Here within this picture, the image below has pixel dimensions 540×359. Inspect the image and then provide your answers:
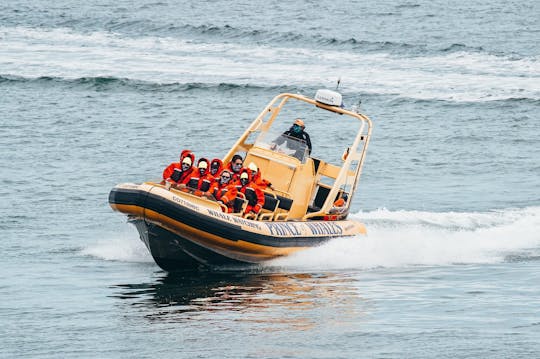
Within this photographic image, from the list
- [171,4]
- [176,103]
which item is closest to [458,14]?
[171,4]

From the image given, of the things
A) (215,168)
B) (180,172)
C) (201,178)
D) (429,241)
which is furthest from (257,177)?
(429,241)

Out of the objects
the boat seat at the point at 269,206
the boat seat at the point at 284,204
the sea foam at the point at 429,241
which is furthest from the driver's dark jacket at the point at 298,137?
the sea foam at the point at 429,241

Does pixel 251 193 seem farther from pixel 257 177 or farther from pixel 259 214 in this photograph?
pixel 259 214

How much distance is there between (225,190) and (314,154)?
10450 mm

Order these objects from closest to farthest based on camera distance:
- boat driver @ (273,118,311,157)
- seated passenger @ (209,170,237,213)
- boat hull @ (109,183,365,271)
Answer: boat hull @ (109,183,365,271)
seated passenger @ (209,170,237,213)
boat driver @ (273,118,311,157)

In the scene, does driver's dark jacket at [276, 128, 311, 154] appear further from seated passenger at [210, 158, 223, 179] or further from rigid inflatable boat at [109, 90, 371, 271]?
seated passenger at [210, 158, 223, 179]

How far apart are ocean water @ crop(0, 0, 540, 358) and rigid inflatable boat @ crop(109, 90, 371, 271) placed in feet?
0.96

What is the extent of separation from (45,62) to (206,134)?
11936 mm

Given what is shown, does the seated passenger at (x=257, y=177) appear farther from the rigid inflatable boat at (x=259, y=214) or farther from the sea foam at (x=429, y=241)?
the sea foam at (x=429, y=241)

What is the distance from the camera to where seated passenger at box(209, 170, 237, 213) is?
14.2 meters

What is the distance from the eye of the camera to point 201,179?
47.6 ft

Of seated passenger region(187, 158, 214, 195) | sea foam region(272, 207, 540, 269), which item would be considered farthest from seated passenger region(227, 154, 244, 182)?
sea foam region(272, 207, 540, 269)

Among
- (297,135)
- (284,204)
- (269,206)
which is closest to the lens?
(269,206)

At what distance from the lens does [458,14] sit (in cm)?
4784
